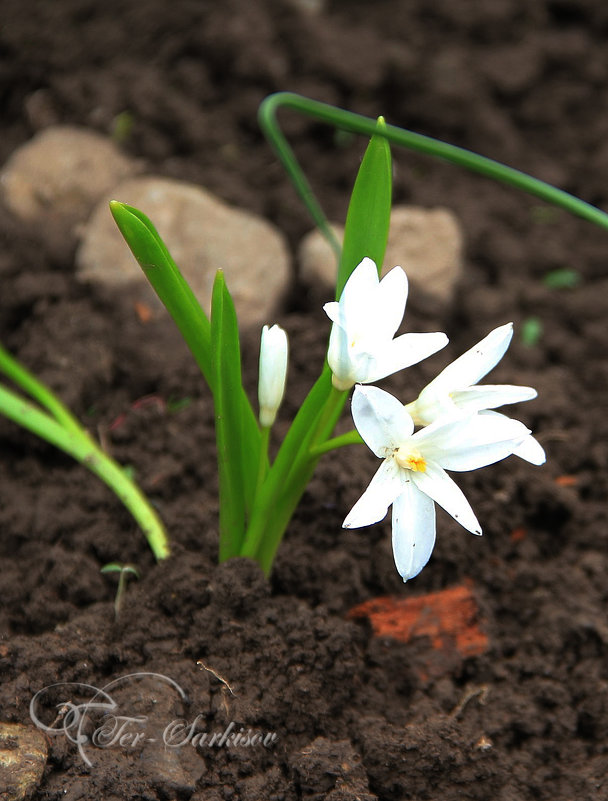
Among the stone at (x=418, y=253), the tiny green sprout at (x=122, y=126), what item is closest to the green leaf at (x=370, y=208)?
the stone at (x=418, y=253)

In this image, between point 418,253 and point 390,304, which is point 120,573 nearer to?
point 390,304

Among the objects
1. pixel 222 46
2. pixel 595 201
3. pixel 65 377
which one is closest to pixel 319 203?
pixel 222 46

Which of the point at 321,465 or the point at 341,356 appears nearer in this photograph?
the point at 341,356

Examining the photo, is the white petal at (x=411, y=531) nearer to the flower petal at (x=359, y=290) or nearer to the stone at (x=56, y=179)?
the flower petal at (x=359, y=290)

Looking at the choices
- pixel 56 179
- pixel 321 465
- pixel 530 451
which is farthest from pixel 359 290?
pixel 56 179

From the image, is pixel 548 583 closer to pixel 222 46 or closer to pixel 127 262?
pixel 127 262

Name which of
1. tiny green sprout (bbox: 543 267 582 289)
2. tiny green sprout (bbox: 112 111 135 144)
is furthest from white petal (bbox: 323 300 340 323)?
tiny green sprout (bbox: 112 111 135 144)

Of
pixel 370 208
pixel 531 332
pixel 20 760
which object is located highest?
pixel 531 332
